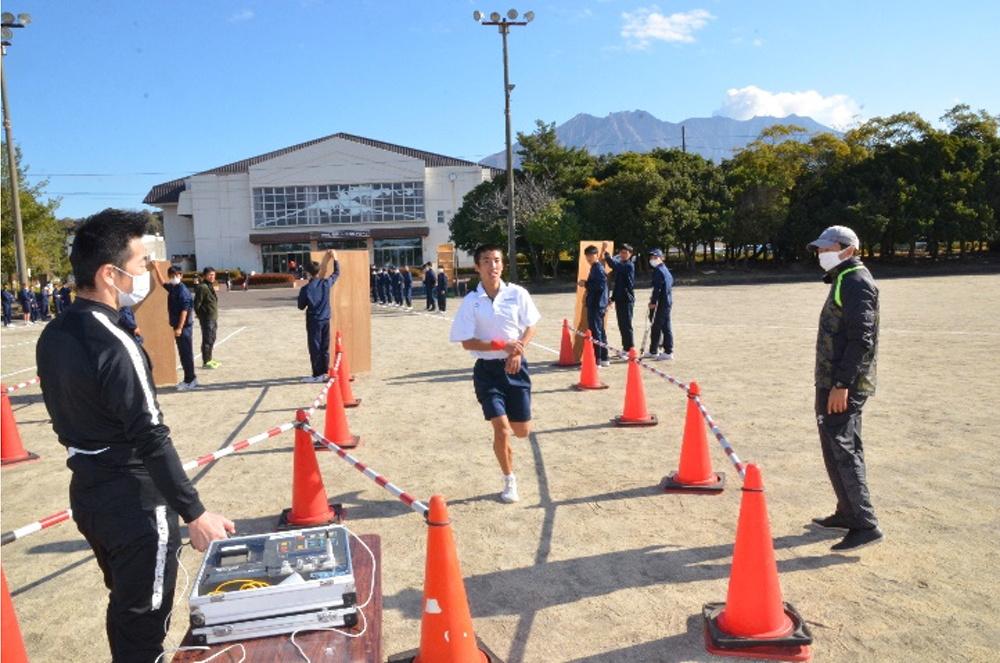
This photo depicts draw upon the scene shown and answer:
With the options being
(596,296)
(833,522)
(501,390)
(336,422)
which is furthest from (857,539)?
(596,296)

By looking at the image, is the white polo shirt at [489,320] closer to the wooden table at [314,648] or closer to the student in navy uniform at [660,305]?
the wooden table at [314,648]

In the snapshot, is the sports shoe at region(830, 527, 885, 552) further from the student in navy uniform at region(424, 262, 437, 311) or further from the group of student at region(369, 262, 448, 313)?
the student in navy uniform at region(424, 262, 437, 311)

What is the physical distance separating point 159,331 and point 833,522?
10121 mm

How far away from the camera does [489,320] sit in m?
5.44

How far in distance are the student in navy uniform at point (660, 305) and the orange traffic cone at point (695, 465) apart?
6.70m

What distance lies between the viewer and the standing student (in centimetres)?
541

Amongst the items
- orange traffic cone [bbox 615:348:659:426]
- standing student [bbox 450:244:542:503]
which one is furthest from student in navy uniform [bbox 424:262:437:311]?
standing student [bbox 450:244:542:503]

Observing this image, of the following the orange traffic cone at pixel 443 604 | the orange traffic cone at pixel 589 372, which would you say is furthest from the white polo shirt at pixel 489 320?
the orange traffic cone at pixel 589 372

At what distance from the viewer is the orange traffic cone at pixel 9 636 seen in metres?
2.75

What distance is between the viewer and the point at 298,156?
58.3 m

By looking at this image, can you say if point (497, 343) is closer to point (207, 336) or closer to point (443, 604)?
point (443, 604)

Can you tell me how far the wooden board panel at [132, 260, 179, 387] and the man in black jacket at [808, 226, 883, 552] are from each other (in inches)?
379

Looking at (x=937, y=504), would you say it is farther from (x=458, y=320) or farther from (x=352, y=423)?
(x=352, y=423)

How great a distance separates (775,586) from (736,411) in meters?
5.00
